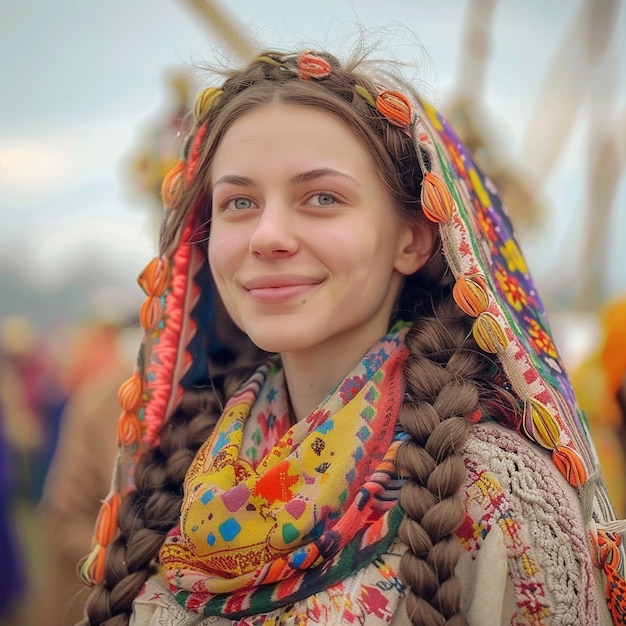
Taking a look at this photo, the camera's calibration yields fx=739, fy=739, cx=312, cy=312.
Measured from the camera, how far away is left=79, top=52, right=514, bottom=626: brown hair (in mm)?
1132

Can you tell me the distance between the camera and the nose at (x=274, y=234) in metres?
1.25

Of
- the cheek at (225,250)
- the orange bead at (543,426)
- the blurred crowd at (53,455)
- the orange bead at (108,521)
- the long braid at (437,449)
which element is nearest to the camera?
the long braid at (437,449)

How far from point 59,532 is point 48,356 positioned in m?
2.44

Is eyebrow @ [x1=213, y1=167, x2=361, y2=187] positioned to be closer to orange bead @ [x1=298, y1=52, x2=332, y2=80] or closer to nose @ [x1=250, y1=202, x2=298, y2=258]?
nose @ [x1=250, y1=202, x2=298, y2=258]

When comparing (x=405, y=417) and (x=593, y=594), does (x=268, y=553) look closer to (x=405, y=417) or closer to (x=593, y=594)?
(x=405, y=417)

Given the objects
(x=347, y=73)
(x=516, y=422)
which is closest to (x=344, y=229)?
(x=347, y=73)

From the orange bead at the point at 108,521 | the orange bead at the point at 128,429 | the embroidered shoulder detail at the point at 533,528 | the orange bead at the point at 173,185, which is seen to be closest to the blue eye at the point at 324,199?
the orange bead at the point at 173,185

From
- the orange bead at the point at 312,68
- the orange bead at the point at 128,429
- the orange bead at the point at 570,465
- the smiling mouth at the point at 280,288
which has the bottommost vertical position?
the orange bead at the point at 128,429

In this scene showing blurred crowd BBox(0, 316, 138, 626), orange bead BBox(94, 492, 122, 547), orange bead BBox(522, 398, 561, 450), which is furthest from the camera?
blurred crowd BBox(0, 316, 138, 626)

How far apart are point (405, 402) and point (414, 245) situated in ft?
1.02

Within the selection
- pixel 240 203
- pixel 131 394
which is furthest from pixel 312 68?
pixel 131 394

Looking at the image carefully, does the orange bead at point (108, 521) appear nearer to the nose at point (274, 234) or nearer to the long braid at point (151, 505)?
the long braid at point (151, 505)

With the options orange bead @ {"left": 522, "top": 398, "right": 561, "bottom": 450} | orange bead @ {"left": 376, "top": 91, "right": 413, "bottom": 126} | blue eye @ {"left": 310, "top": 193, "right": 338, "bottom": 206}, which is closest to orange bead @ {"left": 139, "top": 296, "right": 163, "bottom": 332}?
blue eye @ {"left": 310, "top": 193, "right": 338, "bottom": 206}

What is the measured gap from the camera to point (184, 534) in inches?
49.8
